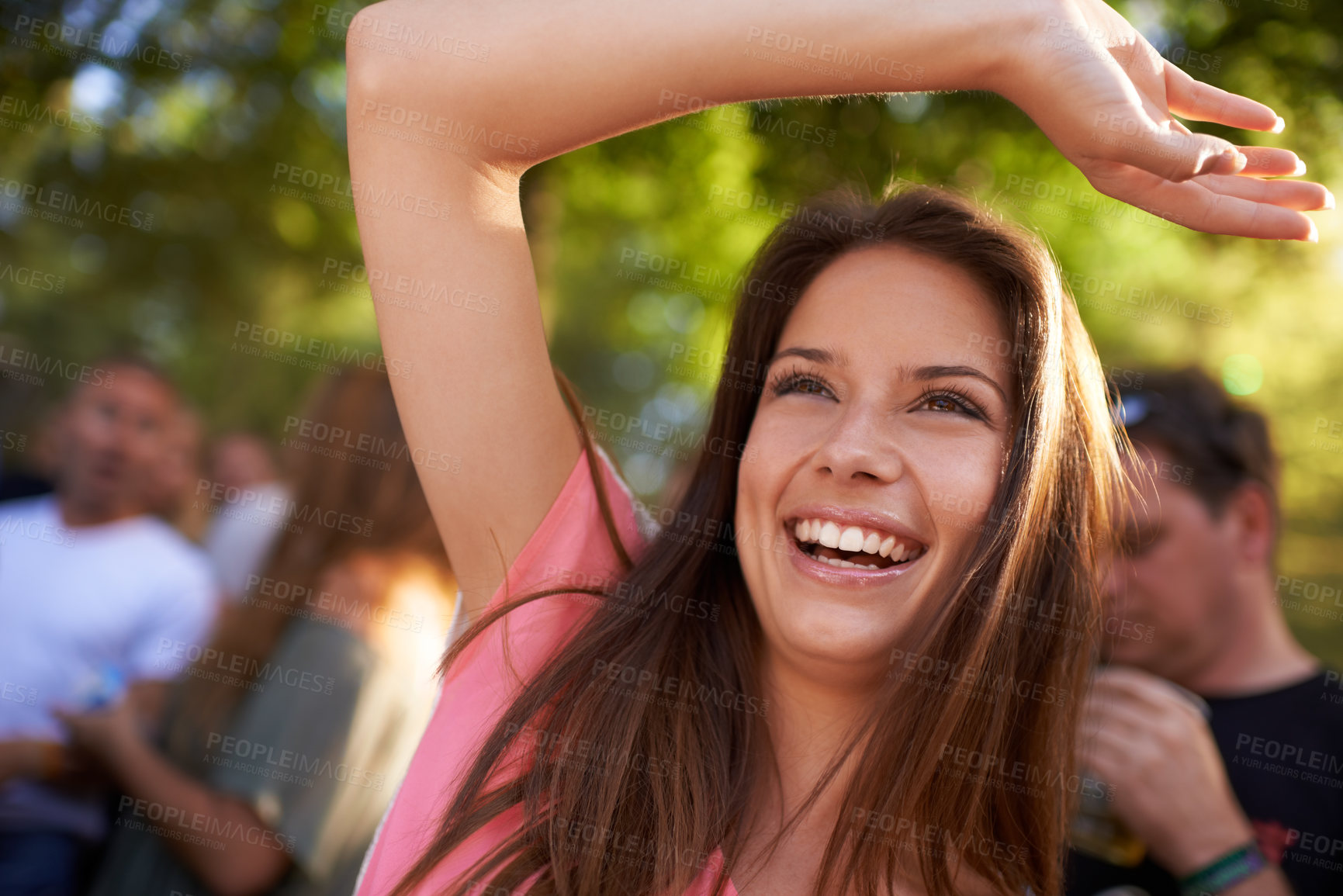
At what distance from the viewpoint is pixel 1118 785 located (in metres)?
2.46

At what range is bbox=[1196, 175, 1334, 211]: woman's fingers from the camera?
1.62m

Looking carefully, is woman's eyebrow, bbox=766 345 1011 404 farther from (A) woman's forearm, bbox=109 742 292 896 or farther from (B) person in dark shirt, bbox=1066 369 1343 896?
(A) woman's forearm, bbox=109 742 292 896

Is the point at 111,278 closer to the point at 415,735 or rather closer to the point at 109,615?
the point at 109,615

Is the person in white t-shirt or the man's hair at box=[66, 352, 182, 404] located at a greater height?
the man's hair at box=[66, 352, 182, 404]

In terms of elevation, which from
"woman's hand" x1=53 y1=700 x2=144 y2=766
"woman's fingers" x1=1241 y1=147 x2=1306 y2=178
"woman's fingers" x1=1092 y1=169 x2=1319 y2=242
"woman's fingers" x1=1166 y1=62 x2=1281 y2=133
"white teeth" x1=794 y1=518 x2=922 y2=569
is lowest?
"woman's hand" x1=53 y1=700 x2=144 y2=766

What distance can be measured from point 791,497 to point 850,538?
14cm

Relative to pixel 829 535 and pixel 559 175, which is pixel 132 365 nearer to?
pixel 559 175

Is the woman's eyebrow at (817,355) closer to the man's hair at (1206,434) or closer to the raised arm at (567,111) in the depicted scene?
A: the raised arm at (567,111)

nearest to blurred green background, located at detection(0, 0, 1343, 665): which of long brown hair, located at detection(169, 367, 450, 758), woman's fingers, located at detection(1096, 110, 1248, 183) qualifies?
woman's fingers, located at detection(1096, 110, 1248, 183)

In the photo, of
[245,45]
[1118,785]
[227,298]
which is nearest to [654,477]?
[227,298]

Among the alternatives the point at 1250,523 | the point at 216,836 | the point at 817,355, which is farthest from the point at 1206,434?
the point at 216,836

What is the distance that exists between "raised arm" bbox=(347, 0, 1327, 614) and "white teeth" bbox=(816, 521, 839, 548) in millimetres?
574

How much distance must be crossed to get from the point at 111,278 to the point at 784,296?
1058cm

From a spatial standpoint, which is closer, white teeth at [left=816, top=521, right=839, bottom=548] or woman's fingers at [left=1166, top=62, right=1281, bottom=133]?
woman's fingers at [left=1166, top=62, right=1281, bottom=133]
